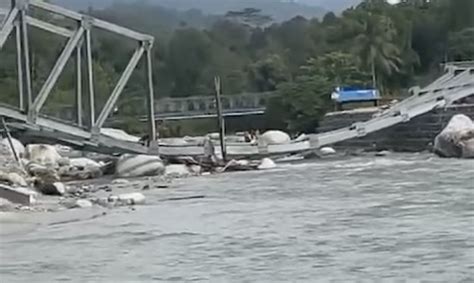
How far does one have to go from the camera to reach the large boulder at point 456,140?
3353 centimetres

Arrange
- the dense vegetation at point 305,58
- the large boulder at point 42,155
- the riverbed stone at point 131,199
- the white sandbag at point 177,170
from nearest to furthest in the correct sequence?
the riverbed stone at point 131,199 → the white sandbag at point 177,170 → the large boulder at point 42,155 → the dense vegetation at point 305,58

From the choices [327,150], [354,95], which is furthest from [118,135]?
[354,95]

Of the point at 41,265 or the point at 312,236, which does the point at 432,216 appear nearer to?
the point at 312,236

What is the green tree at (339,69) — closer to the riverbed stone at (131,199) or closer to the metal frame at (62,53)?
the metal frame at (62,53)

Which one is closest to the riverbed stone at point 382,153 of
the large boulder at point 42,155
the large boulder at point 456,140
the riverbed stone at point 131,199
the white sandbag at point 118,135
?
the large boulder at point 456,140

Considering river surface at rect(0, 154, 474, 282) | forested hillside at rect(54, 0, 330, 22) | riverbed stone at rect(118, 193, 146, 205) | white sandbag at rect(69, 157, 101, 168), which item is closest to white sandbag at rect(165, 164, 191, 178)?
white sandbag at rect(69, 157, 101, 168)

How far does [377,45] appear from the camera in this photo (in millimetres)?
75875

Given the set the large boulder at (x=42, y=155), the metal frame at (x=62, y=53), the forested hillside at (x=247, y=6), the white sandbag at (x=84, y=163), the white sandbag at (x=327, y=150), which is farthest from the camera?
the forested hillside at (x=247, y=6)

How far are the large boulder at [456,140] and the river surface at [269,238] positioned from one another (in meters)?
6.84

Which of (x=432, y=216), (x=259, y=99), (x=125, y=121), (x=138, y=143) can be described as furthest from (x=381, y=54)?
(x=432, y=216)

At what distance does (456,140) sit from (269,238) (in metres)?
18.8

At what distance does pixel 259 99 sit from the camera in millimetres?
73188

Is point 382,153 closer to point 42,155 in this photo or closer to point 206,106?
point 42,155

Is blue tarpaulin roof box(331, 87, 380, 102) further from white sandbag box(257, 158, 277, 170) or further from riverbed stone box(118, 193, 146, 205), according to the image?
riverbed stone box(118, 193, 146, 205)
